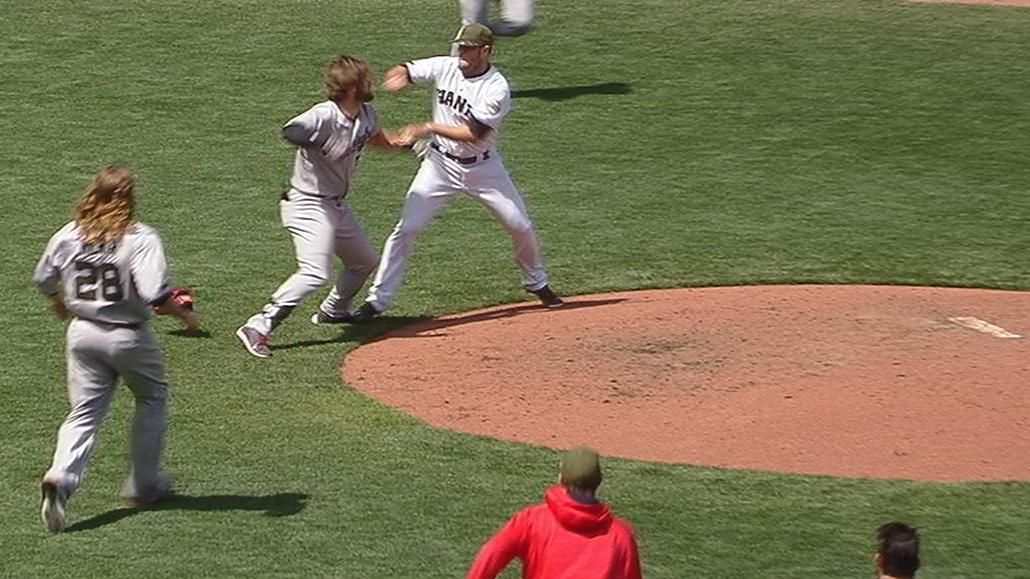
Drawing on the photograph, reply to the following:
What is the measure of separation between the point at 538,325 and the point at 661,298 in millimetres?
1024

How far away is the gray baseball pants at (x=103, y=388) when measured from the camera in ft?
27.1

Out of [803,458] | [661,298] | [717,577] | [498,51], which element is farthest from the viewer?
[498,51]

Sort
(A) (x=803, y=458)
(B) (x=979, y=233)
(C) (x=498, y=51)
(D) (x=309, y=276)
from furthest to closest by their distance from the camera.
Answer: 1. (C) (x=498, y=51)
2. (B) (x=979, y=233)
3. (D) (x=309, y=276)
4. (A) (x=803, y=458)

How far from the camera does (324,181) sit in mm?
11289

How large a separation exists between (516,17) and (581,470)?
1162 cm

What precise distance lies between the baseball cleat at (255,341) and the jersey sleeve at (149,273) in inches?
117

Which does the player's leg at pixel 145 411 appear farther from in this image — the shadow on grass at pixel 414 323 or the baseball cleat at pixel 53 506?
the shadow on grass at pixel 414 323

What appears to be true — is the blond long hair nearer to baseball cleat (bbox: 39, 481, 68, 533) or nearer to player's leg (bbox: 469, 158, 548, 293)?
baseball cleat (bbox: 39, 481, 68, 533)

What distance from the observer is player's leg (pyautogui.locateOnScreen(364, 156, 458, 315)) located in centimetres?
1176

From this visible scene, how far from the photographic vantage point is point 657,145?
16406 mm

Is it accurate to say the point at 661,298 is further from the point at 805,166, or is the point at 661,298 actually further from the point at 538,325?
the point at 805,166

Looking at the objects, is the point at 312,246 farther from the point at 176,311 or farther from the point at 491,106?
the point at 176,311

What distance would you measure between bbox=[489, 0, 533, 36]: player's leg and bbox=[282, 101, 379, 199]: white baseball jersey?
6415 mm

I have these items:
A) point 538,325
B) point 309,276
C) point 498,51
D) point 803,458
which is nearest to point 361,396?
point 309,276
